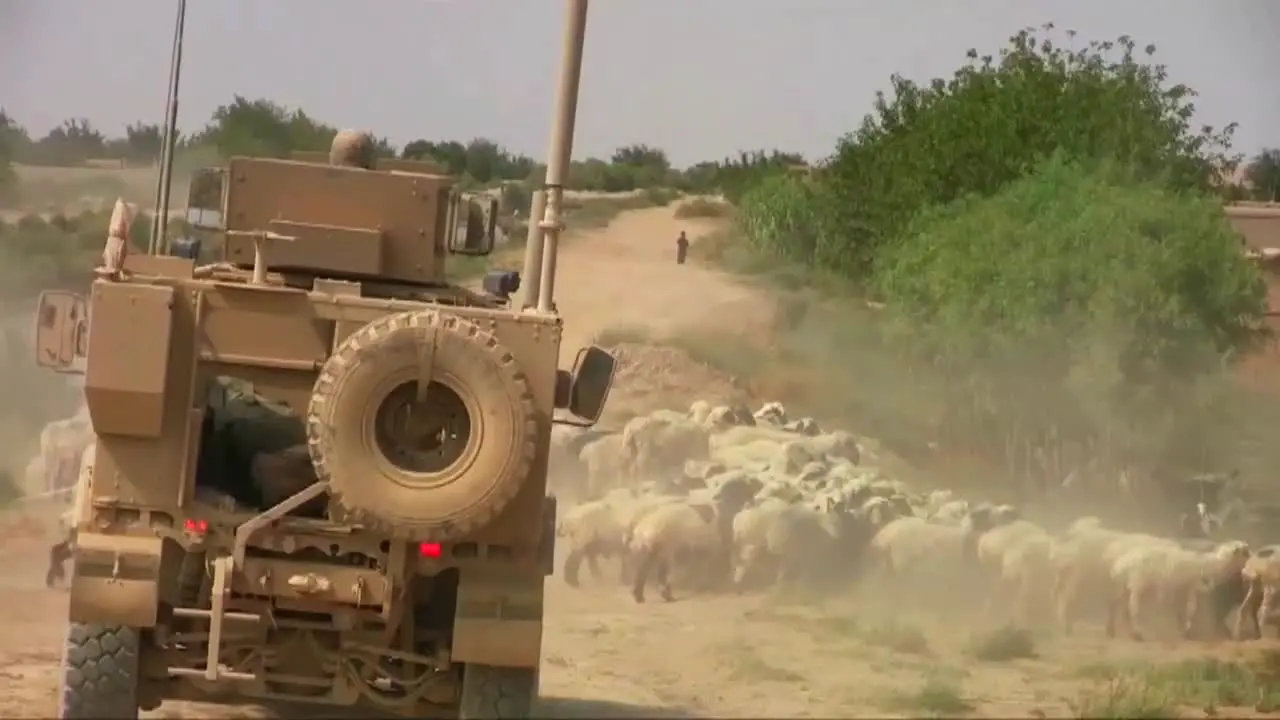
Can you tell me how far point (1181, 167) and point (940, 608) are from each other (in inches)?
546

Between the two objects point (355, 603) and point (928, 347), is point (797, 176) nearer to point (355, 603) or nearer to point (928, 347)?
point (928, 347)

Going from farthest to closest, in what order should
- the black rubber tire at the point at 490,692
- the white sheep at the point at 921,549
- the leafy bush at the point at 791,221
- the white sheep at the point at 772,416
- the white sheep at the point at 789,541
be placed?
the leafy bush at the point at 791,221 → the white sheep at the point at 772,416 → the white sheep at the point at 921,549 → the white sheep at the point at 789,541 → the black rubber tire at the point at 490,692

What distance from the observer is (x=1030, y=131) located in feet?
103

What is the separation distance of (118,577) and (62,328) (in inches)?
49.4

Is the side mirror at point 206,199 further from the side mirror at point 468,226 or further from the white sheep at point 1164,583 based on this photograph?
the white sheep at point 1164,583

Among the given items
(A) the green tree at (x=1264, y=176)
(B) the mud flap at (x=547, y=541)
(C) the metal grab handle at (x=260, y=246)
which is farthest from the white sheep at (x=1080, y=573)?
(A) the green tree at (x=1264, y=176)

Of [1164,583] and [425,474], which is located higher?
[425,474]

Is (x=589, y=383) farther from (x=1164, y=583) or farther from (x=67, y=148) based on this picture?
(x=67, y=148)

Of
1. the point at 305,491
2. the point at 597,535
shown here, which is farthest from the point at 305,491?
the point at 597,535

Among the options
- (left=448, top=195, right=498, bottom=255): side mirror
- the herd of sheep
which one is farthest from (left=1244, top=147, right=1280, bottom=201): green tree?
(left=448, top=195, right=498, bottom=255): side mirror

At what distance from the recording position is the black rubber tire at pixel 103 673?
9.82 m

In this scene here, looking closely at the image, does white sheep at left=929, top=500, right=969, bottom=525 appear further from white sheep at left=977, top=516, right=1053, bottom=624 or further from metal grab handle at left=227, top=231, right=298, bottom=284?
metal grab handle at left=227, top=231, right=298, bottom=284

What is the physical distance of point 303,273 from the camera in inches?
432

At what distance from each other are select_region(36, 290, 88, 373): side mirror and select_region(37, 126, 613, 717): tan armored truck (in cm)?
1
